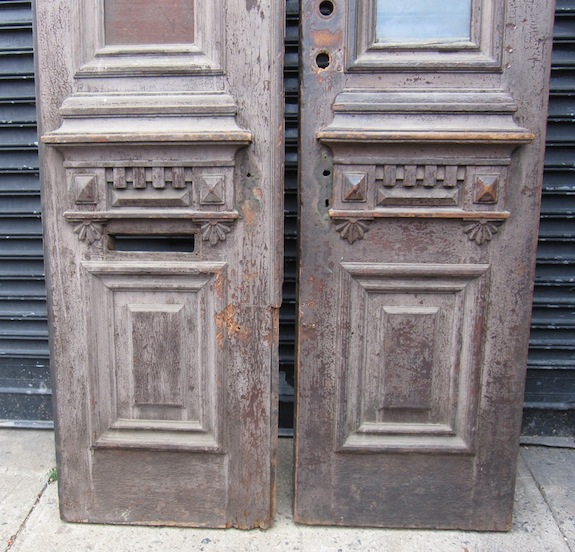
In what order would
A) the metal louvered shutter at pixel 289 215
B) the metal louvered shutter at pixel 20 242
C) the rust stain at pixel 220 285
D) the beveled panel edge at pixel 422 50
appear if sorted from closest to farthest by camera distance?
the beveled panel edge at pixel 422 50, the rust stain at pixel 220 285, the metal louvered shutter at pixel 289 215, the metal louvered shutter at pixel 20 242

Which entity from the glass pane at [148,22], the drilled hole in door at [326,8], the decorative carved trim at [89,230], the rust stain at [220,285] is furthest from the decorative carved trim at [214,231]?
the drilled hole in door at [326,8]

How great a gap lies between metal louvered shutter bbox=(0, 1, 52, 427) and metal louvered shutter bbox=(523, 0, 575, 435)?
2.52m

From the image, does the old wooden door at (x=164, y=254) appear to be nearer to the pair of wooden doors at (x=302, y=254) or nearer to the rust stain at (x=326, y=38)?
the pair of wooden doors at (x=302, y=254)

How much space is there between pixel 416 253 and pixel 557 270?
1.16 meters

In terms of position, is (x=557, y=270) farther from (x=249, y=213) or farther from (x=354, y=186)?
(x=249, y=213)

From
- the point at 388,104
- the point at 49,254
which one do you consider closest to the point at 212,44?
the point at 388,104

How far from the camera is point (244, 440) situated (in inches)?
79.4

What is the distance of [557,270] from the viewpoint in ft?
8.81

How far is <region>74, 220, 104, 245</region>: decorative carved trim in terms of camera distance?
75.6 inches

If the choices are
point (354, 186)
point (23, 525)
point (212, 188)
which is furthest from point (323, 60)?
point (23, 525)

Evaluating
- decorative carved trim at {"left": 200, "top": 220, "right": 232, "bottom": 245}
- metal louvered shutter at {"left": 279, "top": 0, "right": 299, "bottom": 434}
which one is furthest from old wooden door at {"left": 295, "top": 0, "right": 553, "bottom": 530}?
metal louvered shutter at {"left": 279, "top": 0, "right": 299, "bottom": 434}

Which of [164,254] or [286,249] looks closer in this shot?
[164,254]

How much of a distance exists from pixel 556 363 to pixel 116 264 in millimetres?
2181

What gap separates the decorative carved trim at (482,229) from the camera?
1889 millimetres
